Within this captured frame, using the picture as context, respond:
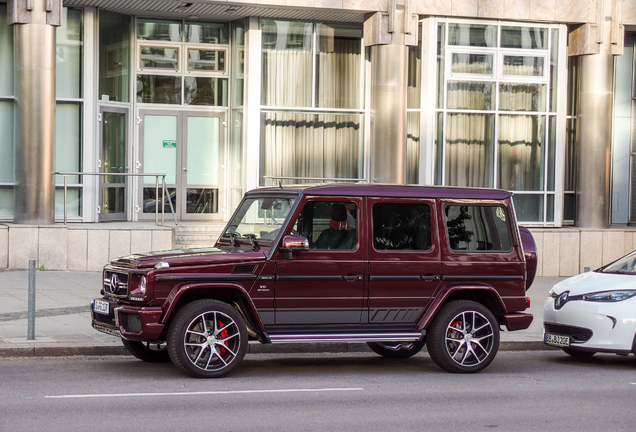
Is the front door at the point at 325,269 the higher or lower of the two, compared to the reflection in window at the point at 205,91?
lower

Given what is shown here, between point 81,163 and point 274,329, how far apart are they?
1184 centimetres

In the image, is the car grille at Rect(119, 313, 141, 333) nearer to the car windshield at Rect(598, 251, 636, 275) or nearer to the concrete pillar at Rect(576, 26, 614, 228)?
the car windshield at Rect(598, 251, 636, 275)

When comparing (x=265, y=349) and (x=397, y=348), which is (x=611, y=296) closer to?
(x=397, y=348)

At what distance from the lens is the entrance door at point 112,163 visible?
67.6ft

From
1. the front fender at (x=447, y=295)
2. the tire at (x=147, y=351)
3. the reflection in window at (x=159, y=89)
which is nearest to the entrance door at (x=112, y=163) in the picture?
the reflection in window at (x=159, y=89)

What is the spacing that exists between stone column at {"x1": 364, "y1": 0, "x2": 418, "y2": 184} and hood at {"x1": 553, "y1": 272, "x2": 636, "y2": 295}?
9278 millimetres

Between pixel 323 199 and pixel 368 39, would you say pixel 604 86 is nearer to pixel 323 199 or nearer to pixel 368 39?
pixel 368 39

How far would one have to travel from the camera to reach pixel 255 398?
8180mm

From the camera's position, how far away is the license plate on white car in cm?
1070

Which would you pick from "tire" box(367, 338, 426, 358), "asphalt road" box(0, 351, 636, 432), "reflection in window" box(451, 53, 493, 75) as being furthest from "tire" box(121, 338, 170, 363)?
"reflection in window" box(451, 53, 493, 75)

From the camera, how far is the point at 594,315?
34.3ft

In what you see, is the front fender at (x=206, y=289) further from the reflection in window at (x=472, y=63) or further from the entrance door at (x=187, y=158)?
the entrance door at (x=187, y=158)

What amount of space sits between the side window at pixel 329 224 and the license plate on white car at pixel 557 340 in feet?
9.58

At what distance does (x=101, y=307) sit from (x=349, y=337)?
2.48m
